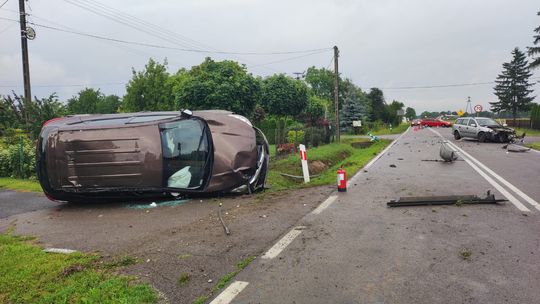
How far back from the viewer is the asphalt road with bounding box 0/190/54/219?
8749 millimetres

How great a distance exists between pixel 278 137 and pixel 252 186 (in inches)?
499

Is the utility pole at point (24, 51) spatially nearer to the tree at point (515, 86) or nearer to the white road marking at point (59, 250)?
the white road marking at point (59, 250)

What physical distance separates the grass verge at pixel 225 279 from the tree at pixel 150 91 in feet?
137

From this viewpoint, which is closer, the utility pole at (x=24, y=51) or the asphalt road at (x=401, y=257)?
the asphalt road at (x=401, y=257)

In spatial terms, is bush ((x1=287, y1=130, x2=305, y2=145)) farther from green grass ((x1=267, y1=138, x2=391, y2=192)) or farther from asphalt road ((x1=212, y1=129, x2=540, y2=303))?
asphalt road ((x1=212, y1=129, x2=540, y2=303))

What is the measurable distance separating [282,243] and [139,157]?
4.22 meters

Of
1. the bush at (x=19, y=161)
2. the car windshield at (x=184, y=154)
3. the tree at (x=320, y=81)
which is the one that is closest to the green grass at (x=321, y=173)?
the car windshield at (x=184, y=154)

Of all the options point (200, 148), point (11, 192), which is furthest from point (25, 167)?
point (200, 148)

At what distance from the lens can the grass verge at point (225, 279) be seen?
3771mm

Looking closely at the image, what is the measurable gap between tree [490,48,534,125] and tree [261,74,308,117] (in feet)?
159

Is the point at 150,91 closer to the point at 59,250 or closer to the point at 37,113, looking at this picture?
the point at 37,113

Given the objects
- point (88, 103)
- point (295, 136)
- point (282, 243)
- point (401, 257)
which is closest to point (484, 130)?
point (295, 136)

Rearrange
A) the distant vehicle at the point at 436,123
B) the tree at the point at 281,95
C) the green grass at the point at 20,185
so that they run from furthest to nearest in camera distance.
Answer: the distant vehicle at the point at 436,123 < the tree at the point at 281,95 < the green grass at the point at 20,185

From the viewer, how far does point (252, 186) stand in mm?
9242
